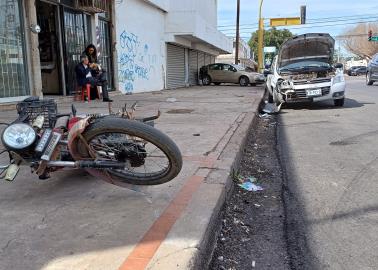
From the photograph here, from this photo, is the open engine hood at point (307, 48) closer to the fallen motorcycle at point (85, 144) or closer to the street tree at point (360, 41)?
the fallen motorcycle at point (85, 144)

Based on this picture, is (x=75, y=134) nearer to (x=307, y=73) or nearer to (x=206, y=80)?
(x=307, y=73)

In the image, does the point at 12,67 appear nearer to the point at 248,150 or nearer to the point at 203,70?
the point at 248,150

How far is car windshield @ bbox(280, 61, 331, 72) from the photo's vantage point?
12.9m

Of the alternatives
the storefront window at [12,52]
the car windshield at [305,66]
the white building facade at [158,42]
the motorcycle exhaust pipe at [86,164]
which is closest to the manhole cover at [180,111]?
the car windshield at [305,66]

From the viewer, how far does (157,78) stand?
21609mm

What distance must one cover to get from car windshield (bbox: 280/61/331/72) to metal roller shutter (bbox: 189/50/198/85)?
16.5 m

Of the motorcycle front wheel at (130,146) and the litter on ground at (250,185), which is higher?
the motorcycle front wheel at (130,146)

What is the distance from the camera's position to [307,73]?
41.4 feet

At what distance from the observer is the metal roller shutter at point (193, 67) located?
30.1 m

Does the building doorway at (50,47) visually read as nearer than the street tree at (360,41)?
Yes

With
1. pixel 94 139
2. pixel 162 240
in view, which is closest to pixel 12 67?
pixel 94 139

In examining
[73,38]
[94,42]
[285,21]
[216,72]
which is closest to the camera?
[73,38]

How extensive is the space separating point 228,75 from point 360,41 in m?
79.4

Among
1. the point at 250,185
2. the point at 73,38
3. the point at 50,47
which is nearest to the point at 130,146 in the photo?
the point at 250,185
